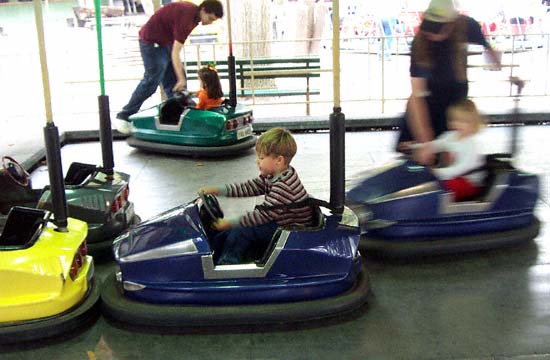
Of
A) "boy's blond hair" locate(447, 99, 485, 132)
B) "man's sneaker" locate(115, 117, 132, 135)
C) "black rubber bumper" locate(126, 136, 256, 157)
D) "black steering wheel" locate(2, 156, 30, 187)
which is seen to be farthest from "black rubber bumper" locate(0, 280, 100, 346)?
"man's sneaker" locate(115, 117, 132, 135)

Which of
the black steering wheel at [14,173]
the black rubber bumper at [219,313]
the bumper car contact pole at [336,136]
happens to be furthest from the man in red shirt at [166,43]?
the black rubber bumper at [219,313]

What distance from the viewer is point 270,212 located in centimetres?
228

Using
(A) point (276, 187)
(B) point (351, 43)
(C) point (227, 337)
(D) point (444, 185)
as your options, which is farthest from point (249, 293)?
(B) point (351, 43)

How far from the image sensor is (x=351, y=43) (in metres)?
10.6

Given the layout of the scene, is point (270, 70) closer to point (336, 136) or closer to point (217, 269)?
point (336, 136)

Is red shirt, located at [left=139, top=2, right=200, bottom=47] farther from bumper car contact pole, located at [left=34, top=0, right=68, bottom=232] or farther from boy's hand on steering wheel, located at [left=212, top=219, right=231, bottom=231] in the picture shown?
boy's hand on steering wheel, located at [left=212, top=219, right=231, bottom=231]

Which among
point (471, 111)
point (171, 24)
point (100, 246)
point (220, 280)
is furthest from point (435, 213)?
point (171, 24)

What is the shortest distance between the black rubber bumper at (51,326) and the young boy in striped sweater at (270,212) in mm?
462

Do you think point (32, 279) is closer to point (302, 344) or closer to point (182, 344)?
point (182, 344)

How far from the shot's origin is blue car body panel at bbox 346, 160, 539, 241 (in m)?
2.62

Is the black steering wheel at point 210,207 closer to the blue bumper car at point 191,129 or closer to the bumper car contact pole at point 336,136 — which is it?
the bumper car contact pole at point 336,136

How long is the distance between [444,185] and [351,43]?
27.3 ft

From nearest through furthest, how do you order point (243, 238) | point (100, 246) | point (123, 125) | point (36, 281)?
point (36, 281) < point (243, 238) < point (100, 246) < point (123, 125)

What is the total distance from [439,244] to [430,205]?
0.16 meters
